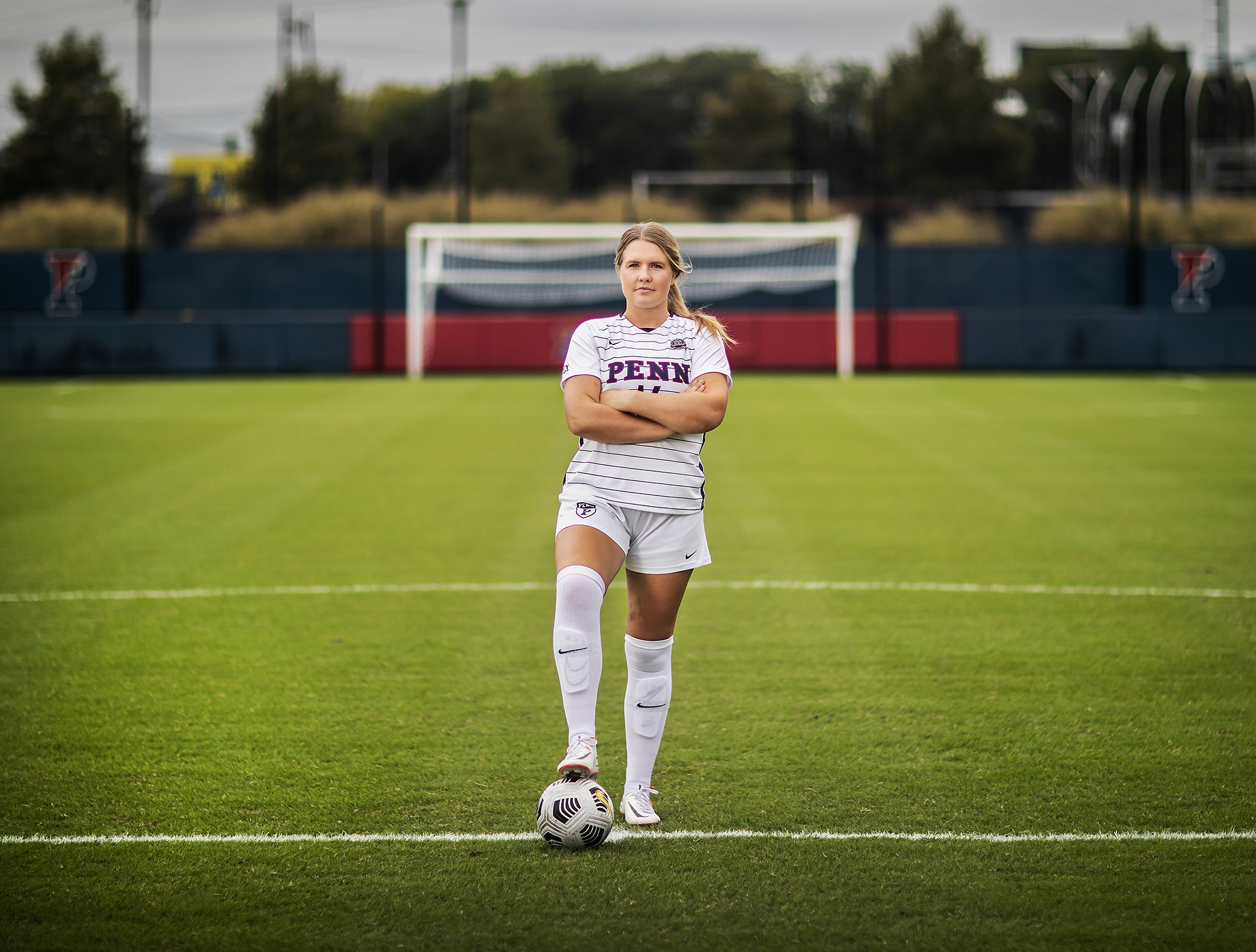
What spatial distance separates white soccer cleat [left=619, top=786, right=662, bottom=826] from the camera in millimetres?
4324

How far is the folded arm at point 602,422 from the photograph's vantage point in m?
4.23

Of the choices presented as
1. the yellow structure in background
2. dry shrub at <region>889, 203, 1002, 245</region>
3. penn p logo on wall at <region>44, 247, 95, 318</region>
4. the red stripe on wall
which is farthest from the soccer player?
the yellow structure in background

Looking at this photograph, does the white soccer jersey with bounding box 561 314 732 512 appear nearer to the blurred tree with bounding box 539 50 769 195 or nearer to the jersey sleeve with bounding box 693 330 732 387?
the jersey sleeve with bounding box 693 330 732 387

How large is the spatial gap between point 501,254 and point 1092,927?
28706 millimetres

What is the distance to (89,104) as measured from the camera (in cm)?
5234

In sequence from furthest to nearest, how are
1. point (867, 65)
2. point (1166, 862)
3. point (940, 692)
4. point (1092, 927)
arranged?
point (867, 65) < point (940, 692) < point (1166, 862) < point (1092, 927)

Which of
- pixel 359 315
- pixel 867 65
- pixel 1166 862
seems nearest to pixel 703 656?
pixel 1166 862

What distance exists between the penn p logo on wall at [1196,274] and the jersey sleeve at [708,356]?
30.4 meters

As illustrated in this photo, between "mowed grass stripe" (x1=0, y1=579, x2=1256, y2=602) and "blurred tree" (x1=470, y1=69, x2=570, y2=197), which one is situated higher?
"blurred tree" (x1=470, y1=69, x2=570, y2=197)

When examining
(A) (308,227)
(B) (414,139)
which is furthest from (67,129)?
(B) (414,139)

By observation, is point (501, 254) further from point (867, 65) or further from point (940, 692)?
point (867, 65)

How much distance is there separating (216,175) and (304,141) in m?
17.3

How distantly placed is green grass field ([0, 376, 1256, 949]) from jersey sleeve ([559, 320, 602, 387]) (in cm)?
146

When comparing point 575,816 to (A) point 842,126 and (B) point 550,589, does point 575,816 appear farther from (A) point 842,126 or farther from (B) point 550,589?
(A) point 842,126
